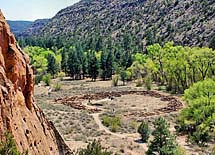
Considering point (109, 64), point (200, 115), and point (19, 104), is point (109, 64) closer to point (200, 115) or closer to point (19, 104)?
point (200, 115)

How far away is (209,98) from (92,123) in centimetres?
1511

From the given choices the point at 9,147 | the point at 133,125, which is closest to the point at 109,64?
the point at 133,125

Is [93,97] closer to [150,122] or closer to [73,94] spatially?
[73,94]

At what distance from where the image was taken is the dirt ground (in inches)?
1444

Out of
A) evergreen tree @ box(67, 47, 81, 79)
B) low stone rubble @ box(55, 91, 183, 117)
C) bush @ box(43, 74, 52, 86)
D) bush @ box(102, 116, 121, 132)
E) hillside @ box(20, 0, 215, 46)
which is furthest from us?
hillside @ box(20, 0, 215, 46)

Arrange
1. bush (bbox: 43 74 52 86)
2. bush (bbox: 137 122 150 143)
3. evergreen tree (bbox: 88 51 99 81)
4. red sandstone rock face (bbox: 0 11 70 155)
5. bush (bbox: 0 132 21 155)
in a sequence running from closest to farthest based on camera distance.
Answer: bush (bbox: 0 132 21 155), red sandstone rock face (bbox: 0 11 70 155), bush (bbox: 137 122 150 143), bush (bbox: 43 74 52 86), evergreen tree (bbox: 88 51 99 81)

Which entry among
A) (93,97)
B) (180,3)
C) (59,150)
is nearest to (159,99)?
(93,97)

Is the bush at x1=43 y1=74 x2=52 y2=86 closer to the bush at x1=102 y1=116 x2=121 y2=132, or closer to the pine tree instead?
the bush at x1=102 y1=116 x2=121 y2=132

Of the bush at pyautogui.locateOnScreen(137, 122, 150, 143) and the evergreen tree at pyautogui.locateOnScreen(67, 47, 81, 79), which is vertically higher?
the evergreen tree at pyautogui.locateOnScreen(67, 47, 81, 79)

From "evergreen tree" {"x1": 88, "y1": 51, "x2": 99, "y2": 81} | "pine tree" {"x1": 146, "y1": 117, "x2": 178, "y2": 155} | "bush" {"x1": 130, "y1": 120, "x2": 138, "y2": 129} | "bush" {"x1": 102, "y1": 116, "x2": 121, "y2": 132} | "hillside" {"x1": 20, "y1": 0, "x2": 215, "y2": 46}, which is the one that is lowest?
"bush" {"x1": 130, "y1": 120, "x2": 138, "y2": 129}

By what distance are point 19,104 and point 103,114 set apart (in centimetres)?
4119

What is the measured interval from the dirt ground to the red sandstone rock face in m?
14.5

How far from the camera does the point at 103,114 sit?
56.8 metres

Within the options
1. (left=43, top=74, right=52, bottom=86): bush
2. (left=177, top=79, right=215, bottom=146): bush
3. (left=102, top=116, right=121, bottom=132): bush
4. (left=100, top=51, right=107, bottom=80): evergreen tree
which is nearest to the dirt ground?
(left=102, top=116, right=121, bottom=132): bush
